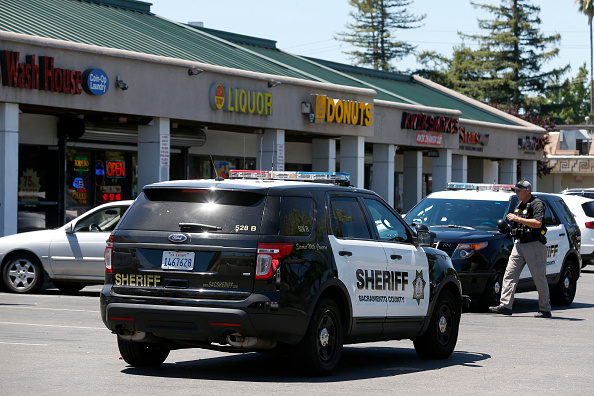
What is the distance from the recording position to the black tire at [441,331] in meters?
10.8

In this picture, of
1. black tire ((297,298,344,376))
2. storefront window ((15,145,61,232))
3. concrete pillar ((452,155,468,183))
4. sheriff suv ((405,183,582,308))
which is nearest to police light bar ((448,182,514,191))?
sheriff suv ((405,183,582,308))

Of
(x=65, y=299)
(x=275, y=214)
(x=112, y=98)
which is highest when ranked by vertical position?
(x=112, y=98)

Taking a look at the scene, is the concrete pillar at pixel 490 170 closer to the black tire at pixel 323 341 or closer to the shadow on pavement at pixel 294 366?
the shadow on pavement at pixel 294 366

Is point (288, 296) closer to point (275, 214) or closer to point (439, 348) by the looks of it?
point (275, 214)

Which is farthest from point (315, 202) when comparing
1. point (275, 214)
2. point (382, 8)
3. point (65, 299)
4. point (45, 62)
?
point (382, 8)

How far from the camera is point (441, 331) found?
36.2ft

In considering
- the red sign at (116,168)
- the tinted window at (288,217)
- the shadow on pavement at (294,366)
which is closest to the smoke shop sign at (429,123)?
the red sign at (116,168)

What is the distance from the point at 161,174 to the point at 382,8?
201ft

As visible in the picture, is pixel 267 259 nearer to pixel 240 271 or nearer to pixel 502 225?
pixel 240 271

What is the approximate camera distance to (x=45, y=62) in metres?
22.3

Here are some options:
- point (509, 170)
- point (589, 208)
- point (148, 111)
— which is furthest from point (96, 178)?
point (509, 170)

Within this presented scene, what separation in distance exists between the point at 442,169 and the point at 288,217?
3316 centimetres

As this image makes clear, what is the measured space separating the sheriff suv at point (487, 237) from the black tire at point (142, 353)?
686 cm

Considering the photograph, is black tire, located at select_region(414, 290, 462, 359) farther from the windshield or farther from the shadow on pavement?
the windshield
